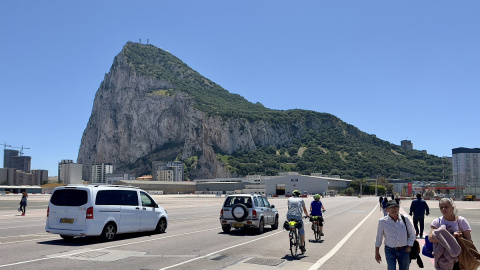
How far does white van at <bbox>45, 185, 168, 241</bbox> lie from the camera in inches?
540

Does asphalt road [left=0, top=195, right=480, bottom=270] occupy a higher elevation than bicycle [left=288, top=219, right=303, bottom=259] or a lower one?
lower

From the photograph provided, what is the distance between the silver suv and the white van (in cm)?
389

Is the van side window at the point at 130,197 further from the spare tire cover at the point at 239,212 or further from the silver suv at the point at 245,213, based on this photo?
the spare tire cover at the point at 239,212

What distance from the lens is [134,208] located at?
51.0 feet

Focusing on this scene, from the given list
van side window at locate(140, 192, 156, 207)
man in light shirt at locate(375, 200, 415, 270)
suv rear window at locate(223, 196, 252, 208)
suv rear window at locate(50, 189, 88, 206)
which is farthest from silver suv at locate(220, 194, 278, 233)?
man in light shirt at locate(375, 200, 415, 270)

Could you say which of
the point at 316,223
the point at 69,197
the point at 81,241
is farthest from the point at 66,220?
the point at 316,223

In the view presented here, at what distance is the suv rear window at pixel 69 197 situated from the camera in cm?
1398

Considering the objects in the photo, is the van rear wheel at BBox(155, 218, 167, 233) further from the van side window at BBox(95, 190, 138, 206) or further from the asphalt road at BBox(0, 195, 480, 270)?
the van side window at BBox(95, 190, 138, 206)

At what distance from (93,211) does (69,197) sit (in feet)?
3.81

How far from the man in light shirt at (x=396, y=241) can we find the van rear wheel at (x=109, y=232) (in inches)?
399

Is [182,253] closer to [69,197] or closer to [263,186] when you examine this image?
[69,197]

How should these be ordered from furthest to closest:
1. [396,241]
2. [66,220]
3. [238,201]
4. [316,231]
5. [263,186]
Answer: [263,186], [238,201], [316,231], [66,220], [396,241]

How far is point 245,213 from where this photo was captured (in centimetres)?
1722

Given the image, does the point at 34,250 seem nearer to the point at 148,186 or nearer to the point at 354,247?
the point at 354,247
